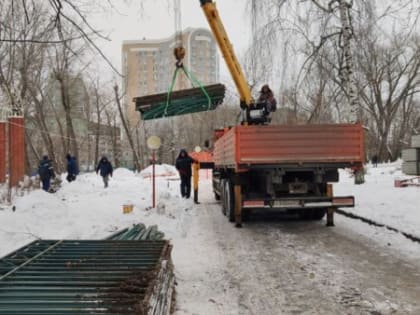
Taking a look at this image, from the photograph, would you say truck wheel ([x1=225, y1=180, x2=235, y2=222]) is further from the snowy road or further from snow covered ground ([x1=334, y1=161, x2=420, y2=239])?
Result: snow covered ground ([x1=334, y1=161, x2=420, y2=239])

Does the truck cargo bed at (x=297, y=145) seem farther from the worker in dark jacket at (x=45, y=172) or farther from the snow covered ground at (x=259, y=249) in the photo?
the worker in dark jacket at (x=45, y=172)

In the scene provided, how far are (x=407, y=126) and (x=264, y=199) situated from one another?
50.8 m

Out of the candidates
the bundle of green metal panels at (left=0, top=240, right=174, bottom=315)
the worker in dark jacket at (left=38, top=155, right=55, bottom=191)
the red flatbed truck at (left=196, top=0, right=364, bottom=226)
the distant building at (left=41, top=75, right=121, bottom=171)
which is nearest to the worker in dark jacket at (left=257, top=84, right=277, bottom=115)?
the red flatbed truck at (left=196, top=0, right=364, bottom=226)

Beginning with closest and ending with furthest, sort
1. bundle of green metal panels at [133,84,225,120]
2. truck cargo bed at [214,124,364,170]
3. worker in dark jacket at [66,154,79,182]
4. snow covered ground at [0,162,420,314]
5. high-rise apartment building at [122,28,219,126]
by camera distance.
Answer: snow covered ground at [0,162,420,314] → truck cargo bed at [214,124,364,170] → bundle of green metal panels at [133,84,225,120] → worker in dark jacket at [66,154,79,182] → high-rise apartment building at [122,28,219,126]

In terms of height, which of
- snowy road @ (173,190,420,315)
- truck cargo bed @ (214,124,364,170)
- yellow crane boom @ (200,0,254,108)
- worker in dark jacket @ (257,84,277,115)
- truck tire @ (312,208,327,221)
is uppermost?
yellow crane boom @ (200,0,254,108)

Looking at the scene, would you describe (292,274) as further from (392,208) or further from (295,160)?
(392,208)

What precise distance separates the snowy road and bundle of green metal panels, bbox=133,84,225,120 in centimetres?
413

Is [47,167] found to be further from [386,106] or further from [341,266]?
[386,106]

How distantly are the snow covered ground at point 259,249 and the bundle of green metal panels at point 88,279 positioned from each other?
0.64m

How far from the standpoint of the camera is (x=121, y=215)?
10.9 meters

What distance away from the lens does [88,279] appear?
3.82m

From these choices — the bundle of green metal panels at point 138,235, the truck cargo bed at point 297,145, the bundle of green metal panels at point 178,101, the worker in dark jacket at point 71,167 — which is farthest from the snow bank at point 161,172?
the bundle of green metal panels at point 138,235

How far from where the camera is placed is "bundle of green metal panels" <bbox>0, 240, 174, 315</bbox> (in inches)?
121

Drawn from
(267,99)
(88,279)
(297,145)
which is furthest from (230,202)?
(88,279)
